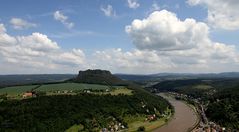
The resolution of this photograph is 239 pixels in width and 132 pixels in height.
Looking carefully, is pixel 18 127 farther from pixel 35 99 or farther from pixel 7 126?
pixel 35 99

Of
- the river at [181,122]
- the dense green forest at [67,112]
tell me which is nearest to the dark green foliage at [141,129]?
the river at [181,122]

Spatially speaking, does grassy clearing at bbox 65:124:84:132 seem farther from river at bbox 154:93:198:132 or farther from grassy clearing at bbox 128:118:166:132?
river at bbox 154:93:198:132

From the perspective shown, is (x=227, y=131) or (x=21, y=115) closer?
(x=21, y=115)

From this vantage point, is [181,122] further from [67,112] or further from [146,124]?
[67,112]

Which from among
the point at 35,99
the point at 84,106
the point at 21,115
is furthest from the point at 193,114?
the point at 21,115

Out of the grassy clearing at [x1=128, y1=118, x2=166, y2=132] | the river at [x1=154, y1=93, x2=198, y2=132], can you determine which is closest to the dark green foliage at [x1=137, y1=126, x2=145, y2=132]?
the grassy clearing at [x1=128, y1=118, x2=166, y2=132]

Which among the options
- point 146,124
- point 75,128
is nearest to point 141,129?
point 146,124

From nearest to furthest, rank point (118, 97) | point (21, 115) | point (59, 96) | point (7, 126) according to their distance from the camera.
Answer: point (7, 126) → point (21, 115) → point (59, 96) → point (118, 97)

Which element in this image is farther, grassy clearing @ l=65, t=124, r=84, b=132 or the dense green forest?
grassy clearing @ l=65, t=124, r=84, b=132
